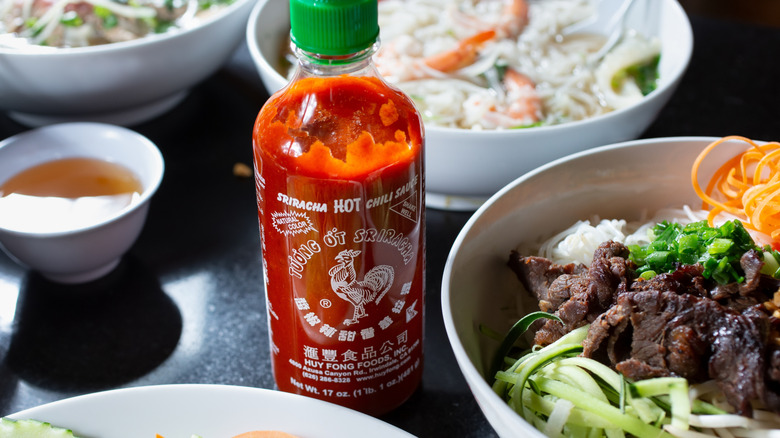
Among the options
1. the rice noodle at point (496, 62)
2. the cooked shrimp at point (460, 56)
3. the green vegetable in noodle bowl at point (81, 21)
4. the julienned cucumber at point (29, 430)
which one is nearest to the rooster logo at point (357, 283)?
the julienned cucumber at point (29, 430)

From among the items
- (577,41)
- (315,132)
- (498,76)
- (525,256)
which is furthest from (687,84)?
(315,132)

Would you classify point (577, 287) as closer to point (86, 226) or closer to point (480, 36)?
point (86, 226)

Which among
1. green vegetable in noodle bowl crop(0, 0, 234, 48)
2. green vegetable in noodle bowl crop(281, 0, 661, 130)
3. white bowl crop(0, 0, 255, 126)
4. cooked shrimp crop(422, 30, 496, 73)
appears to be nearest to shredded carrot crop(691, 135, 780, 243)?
green vegetable in noodle bowl crop(281, 0, 661, 130)

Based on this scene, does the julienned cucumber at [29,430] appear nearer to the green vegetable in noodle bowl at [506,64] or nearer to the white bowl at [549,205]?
the white bowl at [549,205]

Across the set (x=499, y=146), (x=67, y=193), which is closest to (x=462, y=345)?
(x=499, y=146)

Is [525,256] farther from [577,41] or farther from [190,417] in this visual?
[577,41]

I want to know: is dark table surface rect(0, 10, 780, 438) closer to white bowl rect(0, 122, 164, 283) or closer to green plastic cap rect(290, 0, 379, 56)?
white bowl rect(0, 122, 164, 283)
